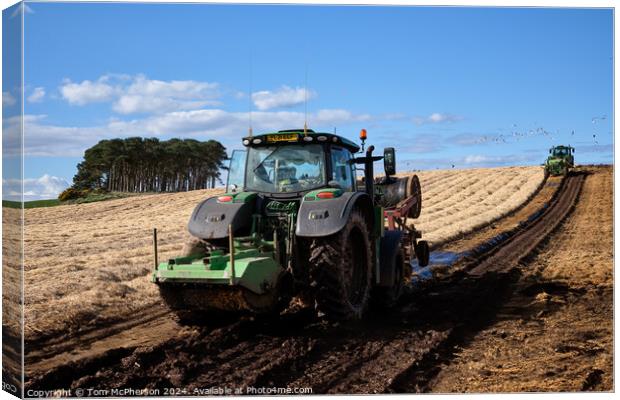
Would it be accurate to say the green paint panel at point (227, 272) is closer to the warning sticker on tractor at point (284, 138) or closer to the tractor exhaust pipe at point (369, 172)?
the warning sticker on tractor at point (284, 138)

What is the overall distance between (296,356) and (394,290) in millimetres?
3585

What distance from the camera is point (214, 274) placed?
616 centimetres

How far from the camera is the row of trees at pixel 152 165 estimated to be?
9330 millimetres

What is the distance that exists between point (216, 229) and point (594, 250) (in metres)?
10.5

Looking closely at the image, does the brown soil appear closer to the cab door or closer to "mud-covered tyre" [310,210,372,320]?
"mud-covered tyre" [310,210,372,320]

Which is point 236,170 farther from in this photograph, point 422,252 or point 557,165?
point 557,165

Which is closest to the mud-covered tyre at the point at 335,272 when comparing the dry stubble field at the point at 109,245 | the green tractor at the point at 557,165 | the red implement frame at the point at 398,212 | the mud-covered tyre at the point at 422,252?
the dry stubble field at the point at 109,245

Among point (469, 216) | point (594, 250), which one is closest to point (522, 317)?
point (594, 250)

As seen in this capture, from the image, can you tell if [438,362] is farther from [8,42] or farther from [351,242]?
[8,42]

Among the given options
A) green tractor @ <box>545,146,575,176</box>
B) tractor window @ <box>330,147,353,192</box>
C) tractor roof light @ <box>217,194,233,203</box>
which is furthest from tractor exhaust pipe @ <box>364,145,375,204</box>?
green tractor @ <box>545,146,575,176</box>

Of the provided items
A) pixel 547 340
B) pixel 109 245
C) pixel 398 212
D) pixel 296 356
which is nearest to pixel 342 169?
pixel 296 356

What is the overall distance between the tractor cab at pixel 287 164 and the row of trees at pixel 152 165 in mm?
363

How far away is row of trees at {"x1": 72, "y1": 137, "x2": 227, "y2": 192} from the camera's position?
933 centimetres

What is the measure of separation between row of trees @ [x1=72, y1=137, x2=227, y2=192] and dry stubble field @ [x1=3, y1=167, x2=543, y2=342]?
0.68 meters
